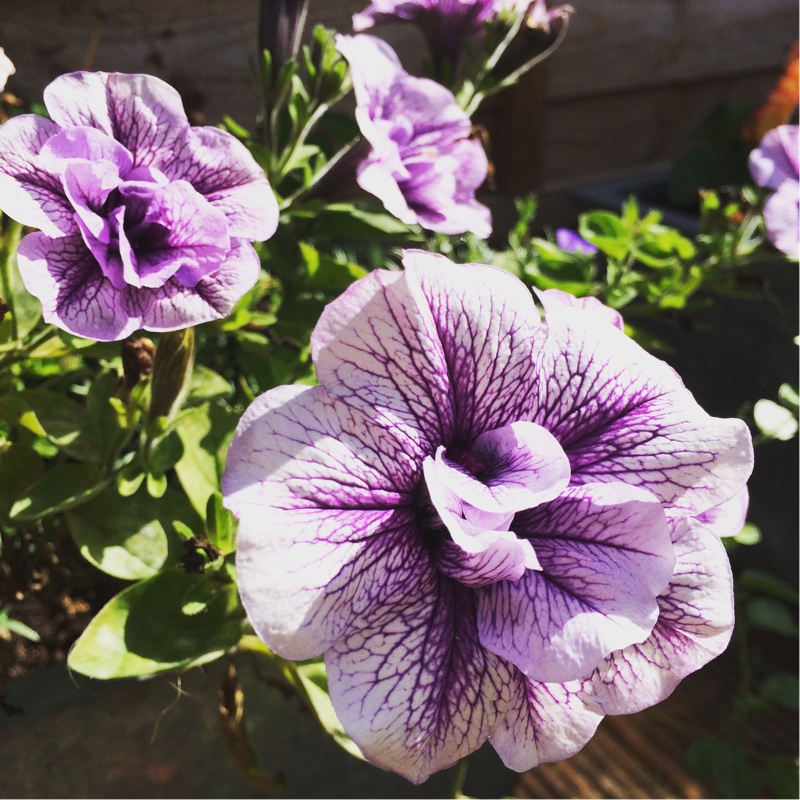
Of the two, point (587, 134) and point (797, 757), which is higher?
point (587, 134)

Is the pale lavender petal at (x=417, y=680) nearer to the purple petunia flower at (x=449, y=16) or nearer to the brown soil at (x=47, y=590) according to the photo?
the brown soil at (x=47, y=590)

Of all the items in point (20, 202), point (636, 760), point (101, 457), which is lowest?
point (636, 760)

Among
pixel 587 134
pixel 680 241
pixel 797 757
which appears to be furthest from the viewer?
pixel 587 134

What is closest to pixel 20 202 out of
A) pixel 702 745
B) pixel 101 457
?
pixel 101 457

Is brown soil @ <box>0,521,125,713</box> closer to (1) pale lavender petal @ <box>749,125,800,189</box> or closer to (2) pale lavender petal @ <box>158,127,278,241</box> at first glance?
(2) pale lavender petal @ <box>158,127,278,241</box>

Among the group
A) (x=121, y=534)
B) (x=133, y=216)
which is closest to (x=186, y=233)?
(x=133, y=216)

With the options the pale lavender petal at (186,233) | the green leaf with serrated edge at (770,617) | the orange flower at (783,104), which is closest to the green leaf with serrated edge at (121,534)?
the pale lavender petal at (186,233)

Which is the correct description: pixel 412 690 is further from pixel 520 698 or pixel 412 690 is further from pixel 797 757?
pixel 797 757
